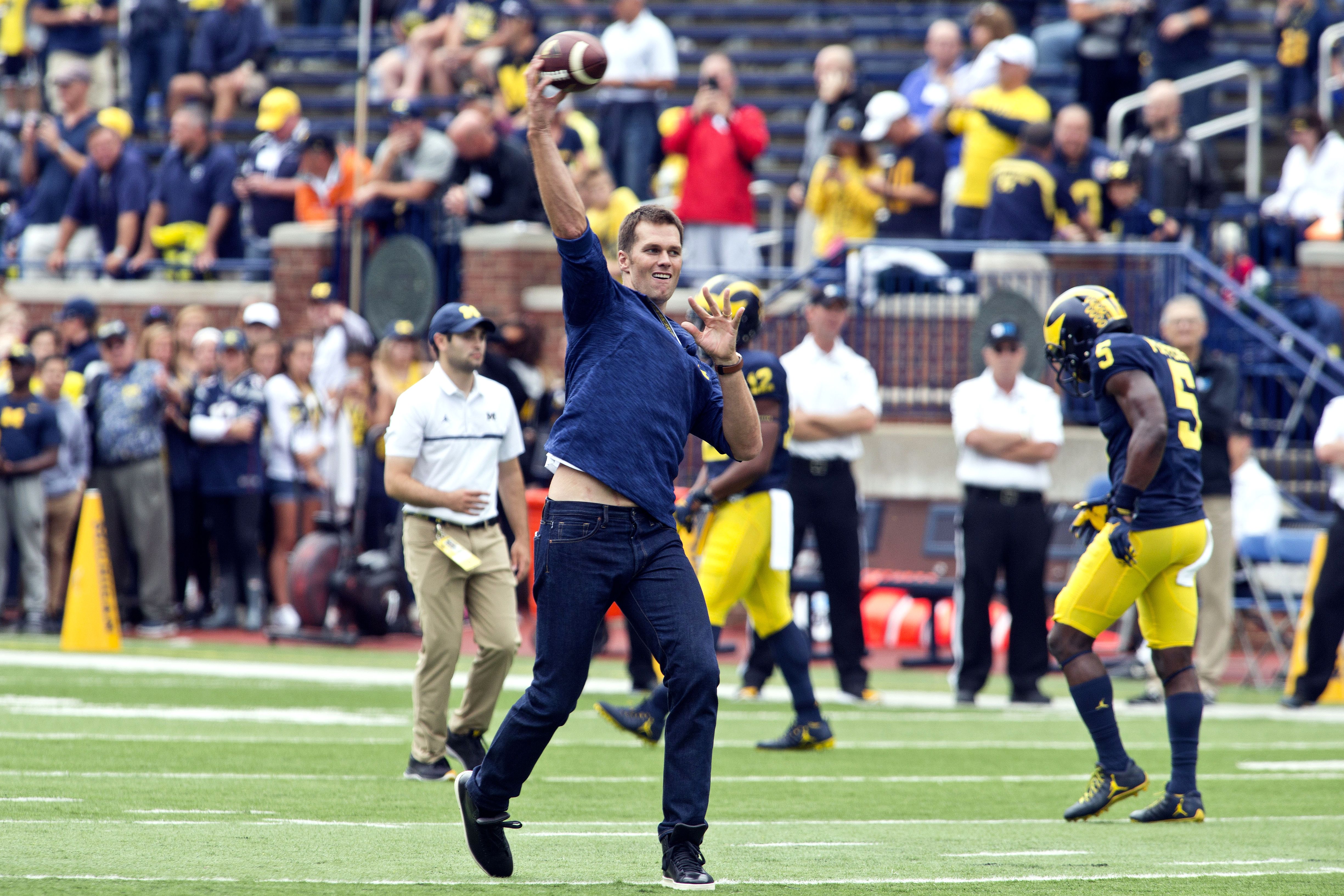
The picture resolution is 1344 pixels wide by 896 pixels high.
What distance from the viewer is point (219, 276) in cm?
1998

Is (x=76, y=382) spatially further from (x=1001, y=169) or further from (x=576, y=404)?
(x=576, y=404)

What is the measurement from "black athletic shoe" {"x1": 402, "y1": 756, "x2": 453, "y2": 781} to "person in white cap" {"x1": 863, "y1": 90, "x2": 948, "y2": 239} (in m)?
9.27

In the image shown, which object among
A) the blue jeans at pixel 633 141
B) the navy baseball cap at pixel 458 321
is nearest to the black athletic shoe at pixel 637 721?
the navy baseball cap at pixel 458 321

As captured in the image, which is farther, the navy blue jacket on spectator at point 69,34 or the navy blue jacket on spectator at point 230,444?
the navy blue jacket on spectator at point 69,34

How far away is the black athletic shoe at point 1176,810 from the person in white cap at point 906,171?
9391mm

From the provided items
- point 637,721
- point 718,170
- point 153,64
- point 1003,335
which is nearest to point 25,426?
point 718,170

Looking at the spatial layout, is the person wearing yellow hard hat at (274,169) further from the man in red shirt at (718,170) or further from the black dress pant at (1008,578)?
the black dress pant at (1008,578)

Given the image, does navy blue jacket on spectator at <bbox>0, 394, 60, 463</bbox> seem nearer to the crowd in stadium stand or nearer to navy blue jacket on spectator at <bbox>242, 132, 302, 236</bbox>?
the crowd in stadium stand

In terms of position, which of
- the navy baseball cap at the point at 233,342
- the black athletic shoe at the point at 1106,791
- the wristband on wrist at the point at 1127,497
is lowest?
the black athletic shoe at the point at 1106,791

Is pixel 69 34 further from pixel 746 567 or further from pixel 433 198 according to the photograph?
pixel 746 567

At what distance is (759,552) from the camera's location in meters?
10.1

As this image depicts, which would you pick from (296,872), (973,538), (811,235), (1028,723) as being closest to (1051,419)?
(973,538)

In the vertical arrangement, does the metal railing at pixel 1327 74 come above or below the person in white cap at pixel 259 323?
above

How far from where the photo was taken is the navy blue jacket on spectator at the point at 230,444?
15.8m
